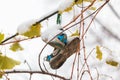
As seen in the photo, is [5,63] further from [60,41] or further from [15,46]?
[60,41]

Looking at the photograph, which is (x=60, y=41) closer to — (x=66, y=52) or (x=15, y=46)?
(x=66, y=52)

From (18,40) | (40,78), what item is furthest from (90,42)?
(18,40)

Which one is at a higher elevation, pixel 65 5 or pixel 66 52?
pixel 65 5

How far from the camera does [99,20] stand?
5.75 metres

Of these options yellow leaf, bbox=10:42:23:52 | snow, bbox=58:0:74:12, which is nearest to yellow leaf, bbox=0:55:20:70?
yellow leaf, bbox=10:42:23:52

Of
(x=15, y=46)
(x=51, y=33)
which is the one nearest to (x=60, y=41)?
(x=51, y=33)

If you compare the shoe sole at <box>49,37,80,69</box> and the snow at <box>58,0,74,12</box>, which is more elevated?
the snow at <box>58,0,74,12</box>

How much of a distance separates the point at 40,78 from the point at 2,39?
413 centimetres

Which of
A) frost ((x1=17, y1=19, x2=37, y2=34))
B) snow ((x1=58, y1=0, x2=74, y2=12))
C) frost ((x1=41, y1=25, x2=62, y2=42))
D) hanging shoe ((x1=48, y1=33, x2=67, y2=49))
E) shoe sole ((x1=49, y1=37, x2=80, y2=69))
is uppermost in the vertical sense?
snow ((x1=58, y1=0, x2=74, y2=12))

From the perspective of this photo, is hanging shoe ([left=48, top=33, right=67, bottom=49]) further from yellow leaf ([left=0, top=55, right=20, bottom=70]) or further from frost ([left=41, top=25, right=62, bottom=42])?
yellow leaf ([left=0, top=55, right=20, bottom=70])

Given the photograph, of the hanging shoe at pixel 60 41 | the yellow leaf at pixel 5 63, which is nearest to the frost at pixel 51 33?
the hanging shoe at pixel 60 41

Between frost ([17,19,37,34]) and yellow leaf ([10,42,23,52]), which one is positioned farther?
yellow leaf ([10,42,23,52])

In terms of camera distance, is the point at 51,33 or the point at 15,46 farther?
the point at 15,46

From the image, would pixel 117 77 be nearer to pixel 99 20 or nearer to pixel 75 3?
pixel 99 20
